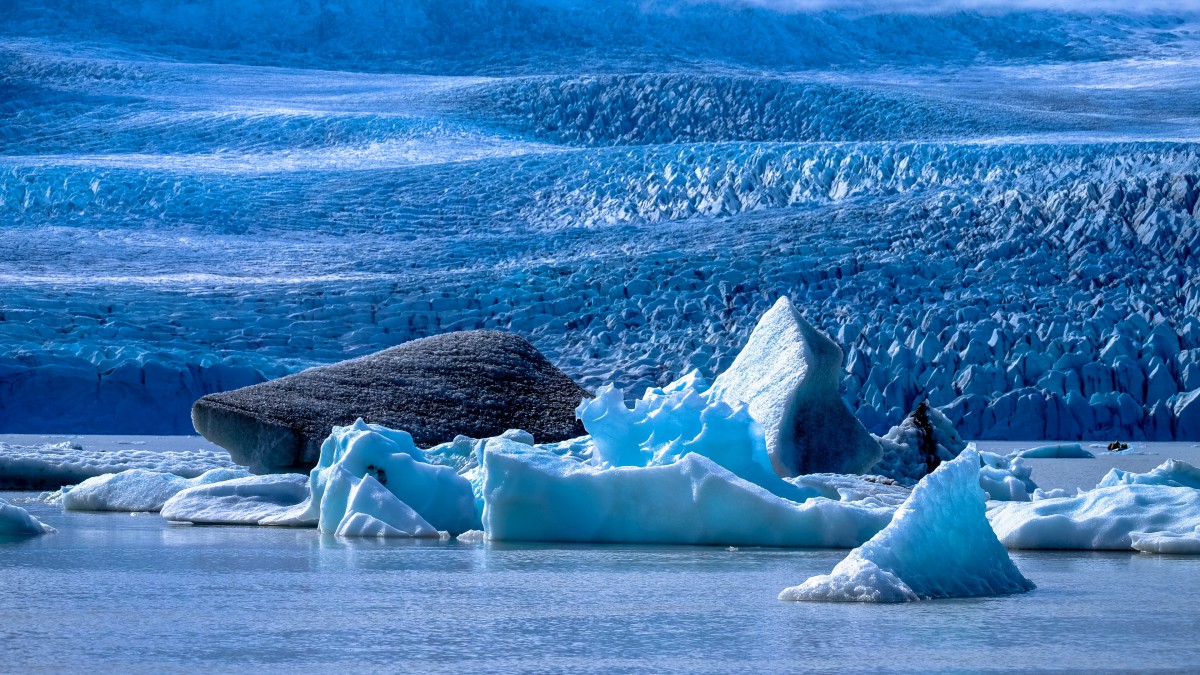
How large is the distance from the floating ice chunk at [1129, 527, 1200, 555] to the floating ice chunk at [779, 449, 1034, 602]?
3.30 feet

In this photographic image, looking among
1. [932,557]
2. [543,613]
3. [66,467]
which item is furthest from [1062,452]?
[543,613]

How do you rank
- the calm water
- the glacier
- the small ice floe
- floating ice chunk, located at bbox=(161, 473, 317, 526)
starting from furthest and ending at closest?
the glacier
floating ice chunk, located at bbox=(161, 473, 317, 526)
the small ice floe
the calm water

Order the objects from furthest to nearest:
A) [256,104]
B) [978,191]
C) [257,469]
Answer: [256,104]
[978,191]
[257,469]

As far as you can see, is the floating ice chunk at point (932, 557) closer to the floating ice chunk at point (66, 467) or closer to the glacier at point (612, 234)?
the floating ice chunk at point (66, 467)

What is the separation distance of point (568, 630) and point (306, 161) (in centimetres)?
1919

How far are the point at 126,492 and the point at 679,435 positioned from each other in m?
2.29

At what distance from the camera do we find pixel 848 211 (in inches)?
594

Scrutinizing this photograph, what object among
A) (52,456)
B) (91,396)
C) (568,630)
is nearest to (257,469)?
(52,456)

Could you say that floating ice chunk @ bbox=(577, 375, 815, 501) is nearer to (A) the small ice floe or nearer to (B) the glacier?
(A) the small ice floe

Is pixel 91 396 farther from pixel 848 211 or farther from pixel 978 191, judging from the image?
pixel 978 191

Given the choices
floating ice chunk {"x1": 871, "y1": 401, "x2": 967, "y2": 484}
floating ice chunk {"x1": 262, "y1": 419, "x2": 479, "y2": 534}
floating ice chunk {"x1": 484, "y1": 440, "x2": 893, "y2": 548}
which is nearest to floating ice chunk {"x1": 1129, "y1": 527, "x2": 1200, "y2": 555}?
floating ice chunk {"x1": 484, "y1": 440, "x2": 893, "y2": 548}

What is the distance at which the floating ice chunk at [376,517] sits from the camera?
4348mm

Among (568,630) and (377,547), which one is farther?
(377,547)

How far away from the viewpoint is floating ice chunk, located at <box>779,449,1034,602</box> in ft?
8.82
